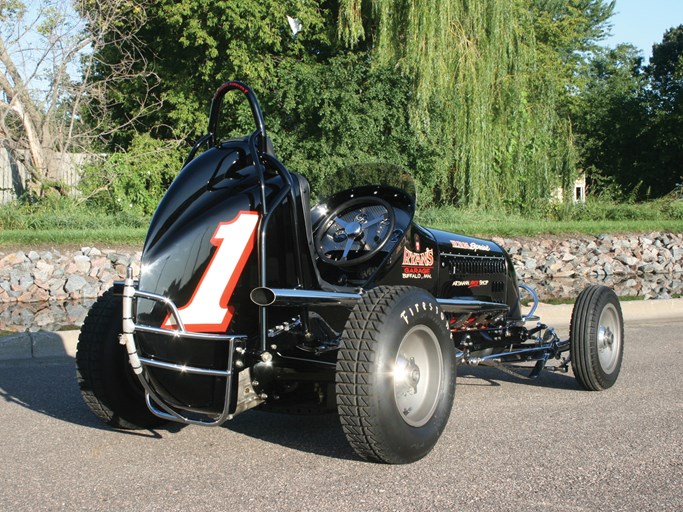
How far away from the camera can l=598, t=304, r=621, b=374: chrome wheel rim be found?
610 centimetres

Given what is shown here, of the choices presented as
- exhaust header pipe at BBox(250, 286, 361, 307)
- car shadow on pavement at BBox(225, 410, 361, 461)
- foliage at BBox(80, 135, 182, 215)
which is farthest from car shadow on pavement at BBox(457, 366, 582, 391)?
foliage at BBox(80, 135, 182, 215)

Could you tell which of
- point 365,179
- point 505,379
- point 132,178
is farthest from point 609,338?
point 132,178

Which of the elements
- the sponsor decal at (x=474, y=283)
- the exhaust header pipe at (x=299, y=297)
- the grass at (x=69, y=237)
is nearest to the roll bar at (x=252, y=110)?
the exhaust header pipe at (x=299, y=297)

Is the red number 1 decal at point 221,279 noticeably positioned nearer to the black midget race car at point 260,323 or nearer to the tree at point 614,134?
the black midget race car at point 260,323

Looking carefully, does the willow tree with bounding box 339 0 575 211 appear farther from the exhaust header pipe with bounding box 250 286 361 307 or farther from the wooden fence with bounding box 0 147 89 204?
the exhaust header pipe with bounding box 250 286 361 307

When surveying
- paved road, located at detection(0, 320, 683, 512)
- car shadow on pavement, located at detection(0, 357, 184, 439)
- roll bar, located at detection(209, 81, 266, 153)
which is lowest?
car shadow on pavement, located at detection(0, 357, 184, 439)

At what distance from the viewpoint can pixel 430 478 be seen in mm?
3854

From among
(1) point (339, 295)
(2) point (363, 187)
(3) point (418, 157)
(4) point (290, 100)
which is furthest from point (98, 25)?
(1) point (339, 295)

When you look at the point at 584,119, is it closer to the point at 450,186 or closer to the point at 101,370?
the point at 450,186

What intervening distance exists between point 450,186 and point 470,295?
16342 millimetres

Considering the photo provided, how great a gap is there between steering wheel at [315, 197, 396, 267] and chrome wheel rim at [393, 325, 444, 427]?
91 centimetres

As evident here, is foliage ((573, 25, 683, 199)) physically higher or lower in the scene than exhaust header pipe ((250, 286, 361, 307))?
higher

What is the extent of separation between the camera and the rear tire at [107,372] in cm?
443

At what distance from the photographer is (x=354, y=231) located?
17.1 feet
